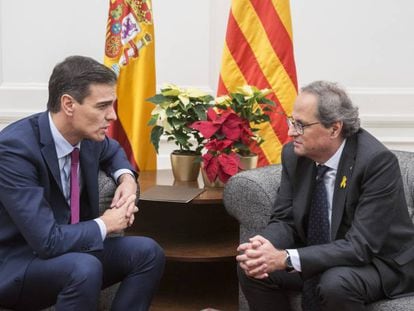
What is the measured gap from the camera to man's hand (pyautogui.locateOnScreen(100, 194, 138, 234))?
2.39 m

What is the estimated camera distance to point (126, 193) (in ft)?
8.37

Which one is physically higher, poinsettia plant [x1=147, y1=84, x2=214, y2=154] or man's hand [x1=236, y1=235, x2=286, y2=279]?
poinsettia plant [x1=147, y1=84, x2=214, y2=154]

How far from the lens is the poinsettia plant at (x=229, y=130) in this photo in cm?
297

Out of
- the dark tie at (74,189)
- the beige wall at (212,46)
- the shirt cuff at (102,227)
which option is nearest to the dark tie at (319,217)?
the shirt cuff at (102,227)

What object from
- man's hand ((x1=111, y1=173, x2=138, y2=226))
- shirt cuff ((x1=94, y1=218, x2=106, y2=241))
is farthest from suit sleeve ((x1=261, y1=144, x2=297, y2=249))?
shirt cuff ((x1=94, y1=218, x2=106, y2=241))

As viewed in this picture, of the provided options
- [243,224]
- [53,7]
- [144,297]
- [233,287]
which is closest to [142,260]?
[144,297]

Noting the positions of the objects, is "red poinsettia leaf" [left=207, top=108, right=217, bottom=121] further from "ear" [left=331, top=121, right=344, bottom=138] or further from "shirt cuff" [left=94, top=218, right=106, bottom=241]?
"shirt cuff" [left=94, top=218, right=106, bottom=241]

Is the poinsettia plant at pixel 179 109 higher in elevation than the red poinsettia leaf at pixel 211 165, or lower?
higher

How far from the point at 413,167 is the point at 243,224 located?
0.67 m

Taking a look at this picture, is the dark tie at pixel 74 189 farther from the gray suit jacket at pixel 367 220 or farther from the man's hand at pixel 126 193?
the gray suit jacket at pixel 367 220

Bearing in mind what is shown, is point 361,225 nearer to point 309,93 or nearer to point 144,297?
point 309,93

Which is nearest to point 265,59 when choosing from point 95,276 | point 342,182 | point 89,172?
point 342,182

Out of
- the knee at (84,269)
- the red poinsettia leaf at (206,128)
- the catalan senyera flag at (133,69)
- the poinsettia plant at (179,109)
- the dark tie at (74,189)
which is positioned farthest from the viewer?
the catalan senyera flag at (133,69)

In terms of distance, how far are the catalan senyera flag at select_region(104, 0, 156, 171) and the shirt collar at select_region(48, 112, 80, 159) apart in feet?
3.54
